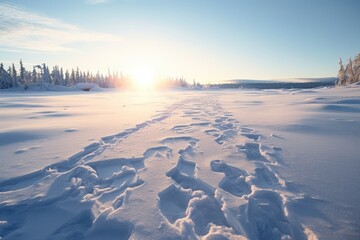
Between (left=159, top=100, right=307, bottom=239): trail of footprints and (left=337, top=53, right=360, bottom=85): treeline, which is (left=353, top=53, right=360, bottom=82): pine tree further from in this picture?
(left=159, top=100, right=307, bottom=239): trail of footprints

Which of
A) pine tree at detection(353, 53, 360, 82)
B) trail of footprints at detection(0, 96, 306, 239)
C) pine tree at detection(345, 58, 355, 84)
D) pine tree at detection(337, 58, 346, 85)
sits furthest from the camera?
pine tree at detection(337, 58, 346, 85)

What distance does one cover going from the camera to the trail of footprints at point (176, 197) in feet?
6.43

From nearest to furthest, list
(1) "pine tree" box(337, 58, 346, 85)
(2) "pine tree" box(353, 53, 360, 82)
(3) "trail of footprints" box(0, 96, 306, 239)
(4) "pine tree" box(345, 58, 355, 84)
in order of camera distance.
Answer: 1. (3) "trail of footprints" box(0, 96, 306, 239)
2. (2) "pine tree" box(353, 53, 360, 82)
3. (4) "pine tree" box(345, 58, 355, 84)
4. (1) "pine tree" box(337, 58, 346, 85)

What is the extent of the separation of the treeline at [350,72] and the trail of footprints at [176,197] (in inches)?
1614

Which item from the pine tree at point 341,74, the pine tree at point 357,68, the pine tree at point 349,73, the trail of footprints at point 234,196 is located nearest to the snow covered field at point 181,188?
the trail of footprints at point 234,196

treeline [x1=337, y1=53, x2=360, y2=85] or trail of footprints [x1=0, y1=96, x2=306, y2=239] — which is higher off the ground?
treeline [x1=337, y1=53, x2=360, y2=85]

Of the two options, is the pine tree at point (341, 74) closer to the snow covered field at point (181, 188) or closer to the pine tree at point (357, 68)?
the pine tree at point (357, 68)

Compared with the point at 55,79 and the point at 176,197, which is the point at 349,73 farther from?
the point at 55,79

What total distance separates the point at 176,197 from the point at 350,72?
45.8 meters

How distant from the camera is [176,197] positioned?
2539mm

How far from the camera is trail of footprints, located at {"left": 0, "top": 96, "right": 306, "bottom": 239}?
6.43 ft

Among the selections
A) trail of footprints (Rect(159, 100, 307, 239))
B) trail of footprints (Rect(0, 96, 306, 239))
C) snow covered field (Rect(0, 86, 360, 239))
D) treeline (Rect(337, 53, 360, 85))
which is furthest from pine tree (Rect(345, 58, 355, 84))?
trail of footprints (Rect(159, 100, 307, 239))

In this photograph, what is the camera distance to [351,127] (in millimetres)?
5684

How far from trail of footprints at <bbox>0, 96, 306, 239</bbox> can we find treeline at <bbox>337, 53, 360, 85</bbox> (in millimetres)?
41000
